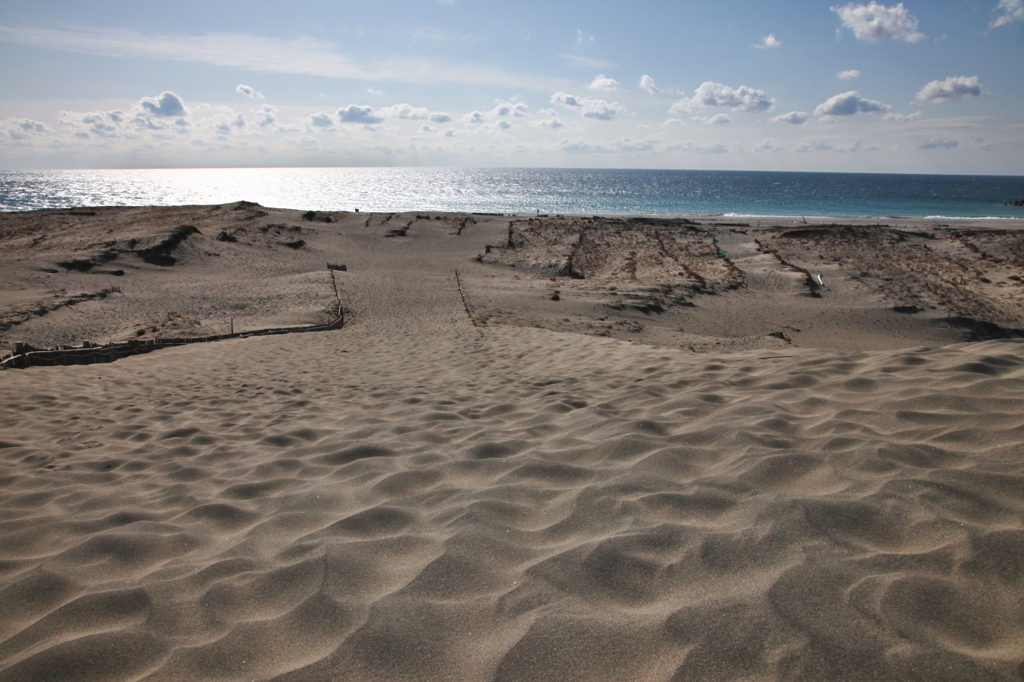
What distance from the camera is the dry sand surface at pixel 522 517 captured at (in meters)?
2.00

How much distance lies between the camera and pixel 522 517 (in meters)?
2.93

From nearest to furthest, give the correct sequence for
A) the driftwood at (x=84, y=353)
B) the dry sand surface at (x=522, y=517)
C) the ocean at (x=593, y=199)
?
the dry sand surface at (x=522, y=517), the driftwood at (x=84, y=353), the ocean at (x=593, y=199)

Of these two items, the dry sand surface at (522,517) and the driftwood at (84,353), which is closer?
the dry sand surface at (522,517)

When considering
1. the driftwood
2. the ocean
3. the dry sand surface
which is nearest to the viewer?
the dry sand surface

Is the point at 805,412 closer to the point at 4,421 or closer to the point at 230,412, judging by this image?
Result: the point at 230,412

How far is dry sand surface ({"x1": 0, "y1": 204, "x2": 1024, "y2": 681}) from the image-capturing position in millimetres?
1997

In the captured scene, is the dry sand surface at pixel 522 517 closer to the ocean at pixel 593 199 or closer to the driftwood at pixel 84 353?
the driftwood at pixel 84 353

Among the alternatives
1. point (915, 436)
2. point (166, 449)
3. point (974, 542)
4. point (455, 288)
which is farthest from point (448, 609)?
point (455, 288)

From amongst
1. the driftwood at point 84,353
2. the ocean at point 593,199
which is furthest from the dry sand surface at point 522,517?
the ocean at point 593,199

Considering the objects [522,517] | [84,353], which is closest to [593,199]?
[84,353]

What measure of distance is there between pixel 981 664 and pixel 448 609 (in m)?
1.79

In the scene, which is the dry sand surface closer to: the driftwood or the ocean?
the driftwood

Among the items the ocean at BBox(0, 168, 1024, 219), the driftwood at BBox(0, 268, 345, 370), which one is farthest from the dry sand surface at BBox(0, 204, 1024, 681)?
the ocean at BBox(0, 168, 1024, 219)

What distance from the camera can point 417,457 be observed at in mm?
3998
